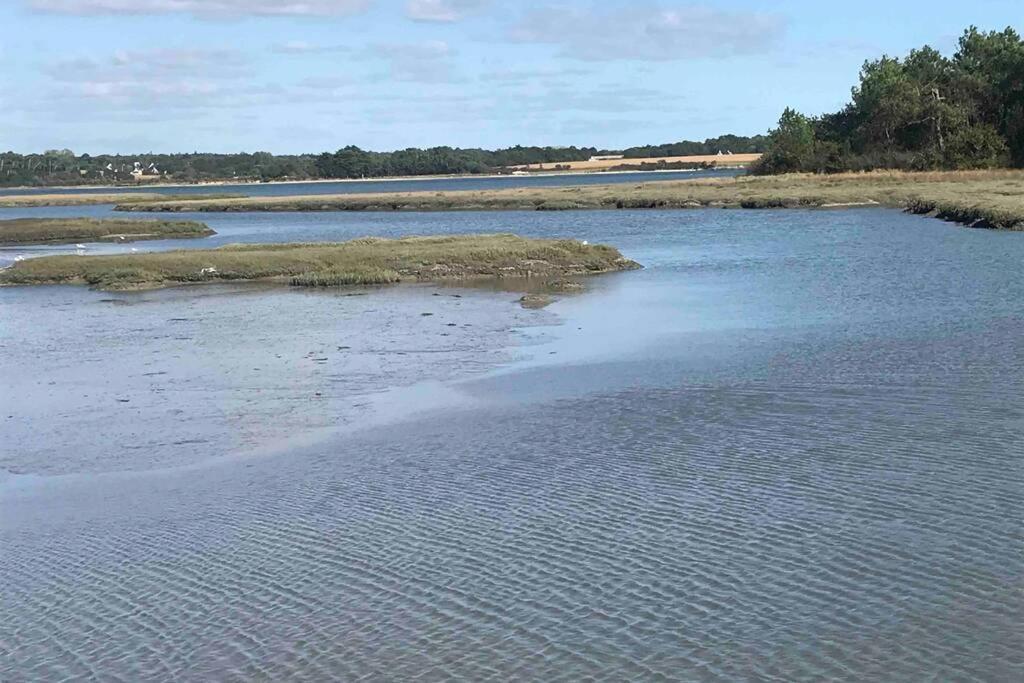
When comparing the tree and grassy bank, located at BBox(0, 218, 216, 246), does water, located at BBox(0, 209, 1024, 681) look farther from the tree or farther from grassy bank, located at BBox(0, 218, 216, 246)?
the tree

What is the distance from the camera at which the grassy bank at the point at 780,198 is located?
55219 millimetres

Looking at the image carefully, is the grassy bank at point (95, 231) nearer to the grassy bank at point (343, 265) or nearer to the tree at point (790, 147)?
the grassy bank at point (343, 265)

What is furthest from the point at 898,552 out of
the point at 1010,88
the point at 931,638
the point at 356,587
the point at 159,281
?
the point at 1010,88

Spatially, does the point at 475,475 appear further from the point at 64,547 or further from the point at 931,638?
the point at 931,638

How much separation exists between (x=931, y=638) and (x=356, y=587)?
4.49 metres

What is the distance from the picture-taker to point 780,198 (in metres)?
75.3

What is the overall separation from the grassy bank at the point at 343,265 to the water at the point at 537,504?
1170 centimetres

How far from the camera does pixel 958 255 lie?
36.6 meters

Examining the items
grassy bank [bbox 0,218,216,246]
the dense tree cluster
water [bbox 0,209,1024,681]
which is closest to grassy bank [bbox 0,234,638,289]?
water [bbox 0,209,1024,681]

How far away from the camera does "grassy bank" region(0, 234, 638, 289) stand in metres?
38.1

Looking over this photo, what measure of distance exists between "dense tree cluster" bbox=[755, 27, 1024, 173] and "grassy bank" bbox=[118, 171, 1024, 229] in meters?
4.64

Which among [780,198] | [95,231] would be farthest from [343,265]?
[780,198]

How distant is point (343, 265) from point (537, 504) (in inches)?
1110

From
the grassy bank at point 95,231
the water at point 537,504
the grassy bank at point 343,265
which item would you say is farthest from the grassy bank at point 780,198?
the water at point 537,504
